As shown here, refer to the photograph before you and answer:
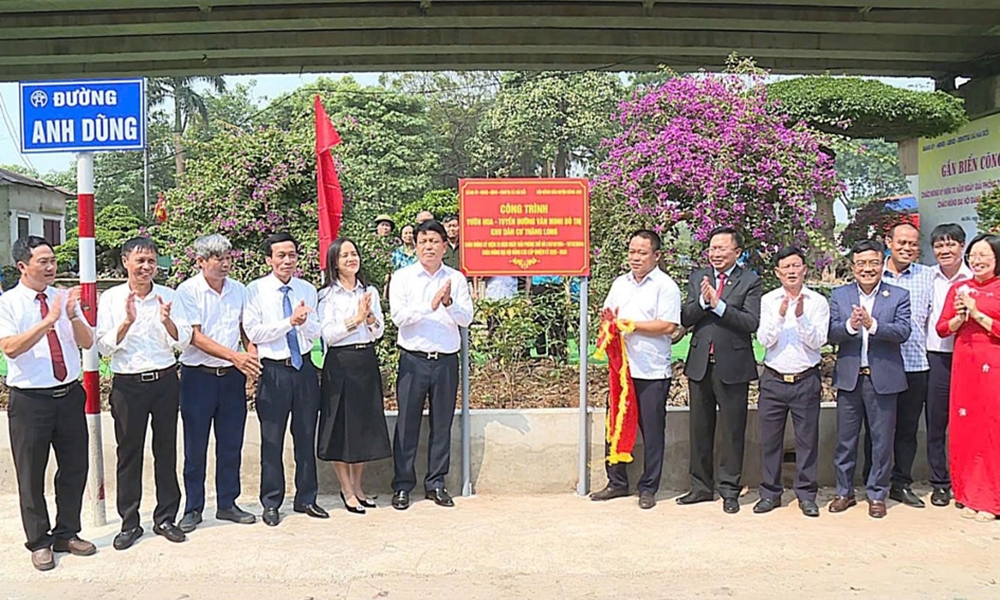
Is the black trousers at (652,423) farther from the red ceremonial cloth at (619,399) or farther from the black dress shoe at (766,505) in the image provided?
the black dress shoe at (766,505)

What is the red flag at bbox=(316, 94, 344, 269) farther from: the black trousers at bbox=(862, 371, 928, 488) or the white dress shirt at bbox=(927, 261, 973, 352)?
the white dress shirt at bbox=(927, 261, 973, 352)

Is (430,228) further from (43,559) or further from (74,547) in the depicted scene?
(43,559)

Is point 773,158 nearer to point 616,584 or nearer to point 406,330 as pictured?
point 406,330

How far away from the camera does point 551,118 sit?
25719 millimetres

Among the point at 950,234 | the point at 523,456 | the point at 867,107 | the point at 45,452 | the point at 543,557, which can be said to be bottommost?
the point at 543,557

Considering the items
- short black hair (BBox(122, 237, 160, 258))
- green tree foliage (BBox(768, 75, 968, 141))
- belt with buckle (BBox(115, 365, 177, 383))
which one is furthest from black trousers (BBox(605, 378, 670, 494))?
green tree foliage (BBox(768, 75, 968, 141))

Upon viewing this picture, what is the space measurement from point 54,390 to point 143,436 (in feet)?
1.74

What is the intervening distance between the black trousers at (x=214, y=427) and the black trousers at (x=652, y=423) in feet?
7.74

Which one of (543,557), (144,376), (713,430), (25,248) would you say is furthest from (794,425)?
(25,248)

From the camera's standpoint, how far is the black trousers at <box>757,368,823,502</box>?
5.14 meters

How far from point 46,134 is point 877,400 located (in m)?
5.05

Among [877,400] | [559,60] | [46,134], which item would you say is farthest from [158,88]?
[877,400]

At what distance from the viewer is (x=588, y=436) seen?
5.69 metres

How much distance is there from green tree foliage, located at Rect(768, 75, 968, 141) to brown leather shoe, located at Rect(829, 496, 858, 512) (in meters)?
7.31
